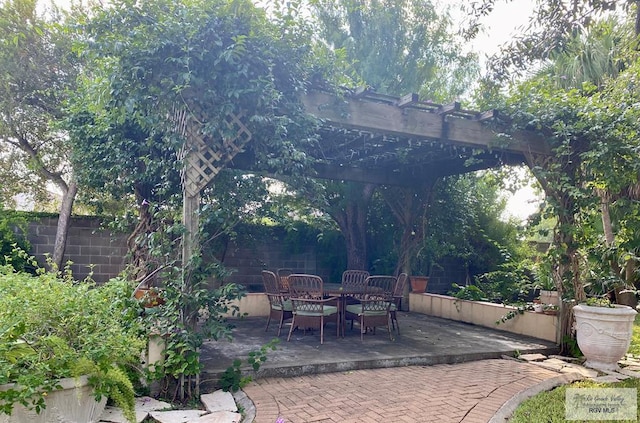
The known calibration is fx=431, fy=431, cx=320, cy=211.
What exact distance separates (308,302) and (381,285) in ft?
3.28

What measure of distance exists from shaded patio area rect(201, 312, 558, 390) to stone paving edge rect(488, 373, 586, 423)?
847 mm

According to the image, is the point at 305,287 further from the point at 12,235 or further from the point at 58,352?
the point at 12,235

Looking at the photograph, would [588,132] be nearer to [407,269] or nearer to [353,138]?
[353,138]

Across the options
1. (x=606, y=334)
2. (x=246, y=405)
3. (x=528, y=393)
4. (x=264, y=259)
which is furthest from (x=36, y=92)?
(x=606, y=334)

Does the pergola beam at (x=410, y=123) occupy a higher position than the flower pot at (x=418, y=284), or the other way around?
the pergola beam at (x=410, y=123)

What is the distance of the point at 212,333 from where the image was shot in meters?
3.21

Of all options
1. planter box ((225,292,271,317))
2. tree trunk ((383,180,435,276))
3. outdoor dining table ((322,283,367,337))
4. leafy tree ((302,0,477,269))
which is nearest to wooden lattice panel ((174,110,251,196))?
outdoor dining table ((322,283,367,337))

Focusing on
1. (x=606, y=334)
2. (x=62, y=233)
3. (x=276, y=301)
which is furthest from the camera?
(x=62, y=233)

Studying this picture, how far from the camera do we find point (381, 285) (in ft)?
17.3

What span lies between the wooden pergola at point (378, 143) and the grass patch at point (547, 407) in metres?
2.52

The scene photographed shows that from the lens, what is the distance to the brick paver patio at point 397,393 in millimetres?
2932

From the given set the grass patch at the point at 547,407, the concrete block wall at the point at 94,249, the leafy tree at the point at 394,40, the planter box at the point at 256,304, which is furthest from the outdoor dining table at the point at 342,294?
the leafy tree at the point at 394,40

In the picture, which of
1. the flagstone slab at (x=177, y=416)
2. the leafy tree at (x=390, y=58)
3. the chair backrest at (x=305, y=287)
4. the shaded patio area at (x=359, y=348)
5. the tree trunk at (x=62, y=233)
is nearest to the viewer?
the flagstone slab at (x=177, y=416)

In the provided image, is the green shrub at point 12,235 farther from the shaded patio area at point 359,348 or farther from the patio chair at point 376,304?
the patio chair at point 376,304
